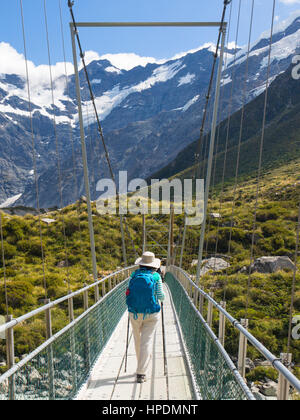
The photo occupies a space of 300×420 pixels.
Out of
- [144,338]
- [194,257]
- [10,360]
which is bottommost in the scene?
[194,257]

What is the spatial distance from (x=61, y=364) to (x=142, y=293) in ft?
3.37

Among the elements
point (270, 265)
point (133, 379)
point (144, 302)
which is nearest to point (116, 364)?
point (133, 379)

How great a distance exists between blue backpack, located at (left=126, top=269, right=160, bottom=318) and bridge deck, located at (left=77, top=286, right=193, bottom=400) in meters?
0.76

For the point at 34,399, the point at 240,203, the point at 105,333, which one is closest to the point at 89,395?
the point at 34,399

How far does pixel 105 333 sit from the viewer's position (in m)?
6.48

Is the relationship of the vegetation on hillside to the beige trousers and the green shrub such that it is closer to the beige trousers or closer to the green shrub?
the green shrub

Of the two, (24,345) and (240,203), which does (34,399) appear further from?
(240,203)

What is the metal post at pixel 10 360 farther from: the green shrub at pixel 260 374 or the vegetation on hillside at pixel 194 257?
the green shrub at pixel 260 374

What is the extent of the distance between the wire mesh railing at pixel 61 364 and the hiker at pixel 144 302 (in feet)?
1.83

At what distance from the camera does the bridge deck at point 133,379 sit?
4.18m

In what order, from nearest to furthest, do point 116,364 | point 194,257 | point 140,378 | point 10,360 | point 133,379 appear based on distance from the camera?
point 10,360
point 140,378
point 133,379
point 116,364
point 194,257

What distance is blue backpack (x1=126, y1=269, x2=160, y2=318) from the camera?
4.27m

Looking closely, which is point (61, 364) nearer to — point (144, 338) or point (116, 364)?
point (144, 338)

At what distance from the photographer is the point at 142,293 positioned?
4297 millimetres
